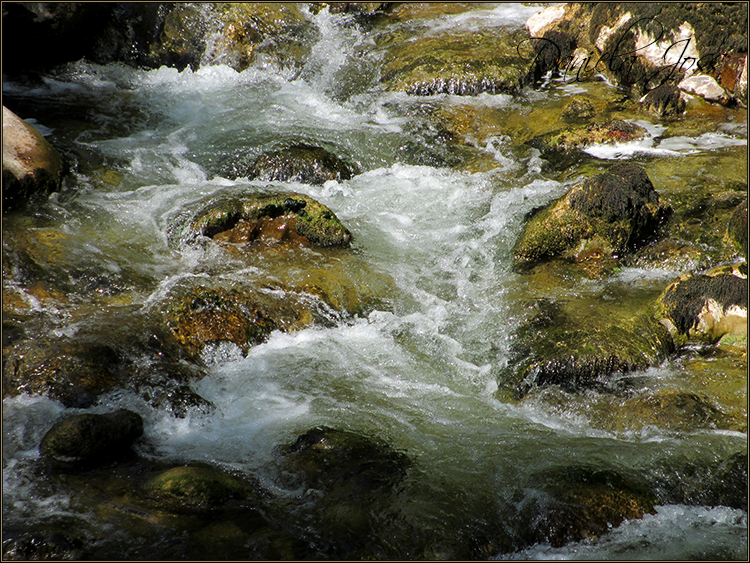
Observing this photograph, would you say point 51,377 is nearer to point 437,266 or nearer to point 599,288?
point 437,266

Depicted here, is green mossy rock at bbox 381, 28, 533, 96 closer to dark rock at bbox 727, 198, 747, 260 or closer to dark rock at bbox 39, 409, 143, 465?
dark rock at bbox 727, 198, 747, 260

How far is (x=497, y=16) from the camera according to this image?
35.6ft

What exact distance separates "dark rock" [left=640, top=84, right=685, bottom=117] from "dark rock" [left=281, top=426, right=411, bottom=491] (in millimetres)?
7066

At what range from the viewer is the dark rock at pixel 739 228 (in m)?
5.32

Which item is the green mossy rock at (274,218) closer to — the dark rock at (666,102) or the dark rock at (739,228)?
the dark rock at (739,228)

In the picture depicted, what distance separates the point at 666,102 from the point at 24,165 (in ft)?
28.1

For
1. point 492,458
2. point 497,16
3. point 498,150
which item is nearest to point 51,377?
point 492,458

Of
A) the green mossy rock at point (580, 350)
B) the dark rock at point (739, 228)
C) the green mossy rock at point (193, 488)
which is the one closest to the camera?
the green mossy rock at point (193, 488)

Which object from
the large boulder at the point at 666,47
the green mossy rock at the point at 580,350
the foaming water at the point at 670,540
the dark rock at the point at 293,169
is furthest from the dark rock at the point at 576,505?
the large boulder at the point at 666,47

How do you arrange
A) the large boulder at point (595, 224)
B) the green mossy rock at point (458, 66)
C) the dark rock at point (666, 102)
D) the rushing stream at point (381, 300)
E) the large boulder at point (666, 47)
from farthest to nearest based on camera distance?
1. the green mossy rock at point (458, 66)
2. the large boulder at point (666, 47)
3. the dark rock at point (666, 102)
4. the large boulder at point (595, 224)
5. the rushing stream at point (381, 300)

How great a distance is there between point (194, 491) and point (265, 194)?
12.0 feet

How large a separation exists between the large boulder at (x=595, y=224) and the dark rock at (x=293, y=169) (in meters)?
2.77

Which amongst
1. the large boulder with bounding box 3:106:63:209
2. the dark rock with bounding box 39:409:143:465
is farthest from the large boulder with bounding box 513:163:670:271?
the large boulder with bounding box 3:106:63:209

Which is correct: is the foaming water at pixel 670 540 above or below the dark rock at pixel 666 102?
below
